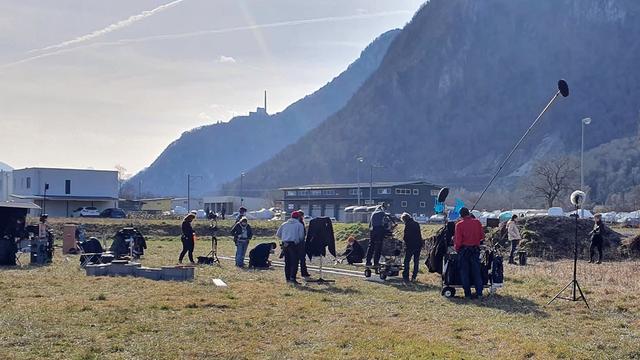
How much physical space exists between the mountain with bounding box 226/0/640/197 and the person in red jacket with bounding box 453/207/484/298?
144m

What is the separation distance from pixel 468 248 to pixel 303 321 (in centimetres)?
476

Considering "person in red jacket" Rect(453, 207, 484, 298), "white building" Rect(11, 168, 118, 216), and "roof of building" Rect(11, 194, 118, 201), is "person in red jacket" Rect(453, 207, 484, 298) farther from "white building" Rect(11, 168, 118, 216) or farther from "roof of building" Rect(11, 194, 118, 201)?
"roof of building" Rect(11, 194, 118, 201)

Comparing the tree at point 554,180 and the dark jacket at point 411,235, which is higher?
the tree at point 554,180

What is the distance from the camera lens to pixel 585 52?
602 feet

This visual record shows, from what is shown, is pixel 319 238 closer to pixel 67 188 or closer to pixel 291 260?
pixel 291 260

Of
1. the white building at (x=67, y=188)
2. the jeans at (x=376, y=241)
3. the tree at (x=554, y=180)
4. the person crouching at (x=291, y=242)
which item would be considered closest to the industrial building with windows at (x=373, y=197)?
the tree at (x=554, y=180)

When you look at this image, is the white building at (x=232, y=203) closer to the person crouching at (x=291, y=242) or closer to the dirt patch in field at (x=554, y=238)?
the dirt patch in field at (x=554, y=238)

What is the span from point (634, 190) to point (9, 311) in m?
115

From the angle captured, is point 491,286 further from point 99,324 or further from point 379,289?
point 99,324

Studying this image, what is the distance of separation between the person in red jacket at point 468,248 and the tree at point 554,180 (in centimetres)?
7238

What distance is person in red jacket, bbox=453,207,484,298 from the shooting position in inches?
610

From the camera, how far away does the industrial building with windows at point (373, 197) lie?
103312 millimetres

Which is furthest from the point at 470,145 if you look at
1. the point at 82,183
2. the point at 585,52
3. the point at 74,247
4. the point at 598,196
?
the point at 74,247

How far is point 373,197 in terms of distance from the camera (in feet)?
347
